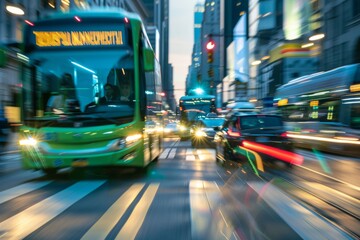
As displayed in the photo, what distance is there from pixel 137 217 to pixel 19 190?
3.41 m

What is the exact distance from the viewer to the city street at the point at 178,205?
5008 mm

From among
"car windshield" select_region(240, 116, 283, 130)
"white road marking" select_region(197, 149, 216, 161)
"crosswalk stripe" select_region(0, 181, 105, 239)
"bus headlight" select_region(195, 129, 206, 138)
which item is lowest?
"white road marking" select_region(197, 149, 216, 161)

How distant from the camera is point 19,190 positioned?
8.09m

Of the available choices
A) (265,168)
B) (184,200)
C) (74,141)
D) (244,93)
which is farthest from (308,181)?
(244,93)

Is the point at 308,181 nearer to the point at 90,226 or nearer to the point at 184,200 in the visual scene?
the point at 184,200

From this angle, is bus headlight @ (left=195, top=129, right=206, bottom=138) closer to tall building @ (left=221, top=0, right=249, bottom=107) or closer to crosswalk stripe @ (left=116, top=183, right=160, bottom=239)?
crosswalk stripe @ (left=116, top=183, right=160, bottom=239)

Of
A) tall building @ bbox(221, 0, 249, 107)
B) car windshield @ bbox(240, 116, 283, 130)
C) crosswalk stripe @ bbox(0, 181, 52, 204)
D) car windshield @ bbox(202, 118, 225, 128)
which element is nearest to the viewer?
crosswalk stripe @ bbox(0, 181, 52, 204)

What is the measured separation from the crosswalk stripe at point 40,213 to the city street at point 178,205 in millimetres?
12

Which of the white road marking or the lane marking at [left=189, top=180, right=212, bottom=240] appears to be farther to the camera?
the white road marking

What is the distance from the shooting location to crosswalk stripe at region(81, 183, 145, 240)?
Answer: 4833mm

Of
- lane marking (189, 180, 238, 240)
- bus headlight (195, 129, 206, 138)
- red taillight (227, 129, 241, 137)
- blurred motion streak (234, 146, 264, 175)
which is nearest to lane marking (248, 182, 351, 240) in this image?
lane marking (189, 180, 238, 240)

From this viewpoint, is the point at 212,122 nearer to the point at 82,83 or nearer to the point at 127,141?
the point at 127,141

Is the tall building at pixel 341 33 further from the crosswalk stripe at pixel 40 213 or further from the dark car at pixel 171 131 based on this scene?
the crosswalk stripe at pixel 40 213

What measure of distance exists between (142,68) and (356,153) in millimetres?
8830
